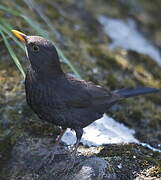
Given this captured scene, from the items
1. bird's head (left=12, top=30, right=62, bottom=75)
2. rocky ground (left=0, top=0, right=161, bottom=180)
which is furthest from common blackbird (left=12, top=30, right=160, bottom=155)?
rocky ground (left=0, top=0, right=161, bottom=180)

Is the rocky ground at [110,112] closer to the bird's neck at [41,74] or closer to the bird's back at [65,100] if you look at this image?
the bird's back at [65,100]

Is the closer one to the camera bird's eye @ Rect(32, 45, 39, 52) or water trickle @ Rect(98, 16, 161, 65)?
bird's eye @ Rect(32, 45, 39, 52)

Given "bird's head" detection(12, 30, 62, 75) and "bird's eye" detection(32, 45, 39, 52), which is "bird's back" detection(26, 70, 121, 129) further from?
"bird's eye" detection(32, 45, 39, 52)

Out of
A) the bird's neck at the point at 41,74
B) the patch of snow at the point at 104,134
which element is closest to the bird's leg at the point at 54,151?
→ the patch of snow at the point at 104,134

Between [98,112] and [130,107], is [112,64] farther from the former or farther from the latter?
[98,112]

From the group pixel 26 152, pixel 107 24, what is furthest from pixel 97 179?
pixel 107 24

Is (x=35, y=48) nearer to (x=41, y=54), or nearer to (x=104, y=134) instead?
(x=41, y=54)

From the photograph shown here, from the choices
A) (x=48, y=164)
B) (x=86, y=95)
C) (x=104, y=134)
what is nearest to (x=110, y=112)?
(x=104, y=134)
